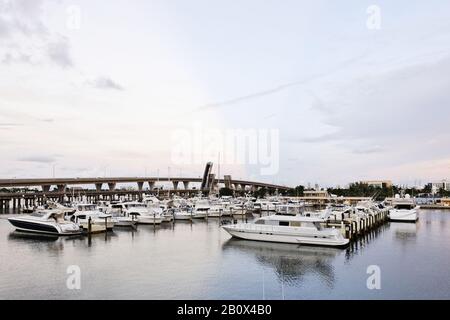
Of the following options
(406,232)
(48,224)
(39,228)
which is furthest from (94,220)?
(406,232)

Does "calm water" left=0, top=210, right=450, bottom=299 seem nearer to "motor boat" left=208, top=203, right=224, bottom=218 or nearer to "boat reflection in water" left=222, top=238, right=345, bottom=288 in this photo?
"boat reflection in water" left=222, top=238, right=345, bottom=288

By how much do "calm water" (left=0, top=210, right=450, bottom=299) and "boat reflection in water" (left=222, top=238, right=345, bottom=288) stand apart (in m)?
0.07

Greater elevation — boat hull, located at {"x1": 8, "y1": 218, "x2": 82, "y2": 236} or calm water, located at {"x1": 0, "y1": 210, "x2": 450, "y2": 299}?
boat hull, located at {"x1": 8, "y1": 218, "x2": 82, "y2": 236}

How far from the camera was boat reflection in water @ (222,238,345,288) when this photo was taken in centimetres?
2439

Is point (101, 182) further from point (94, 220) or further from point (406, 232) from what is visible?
point (406, 232)

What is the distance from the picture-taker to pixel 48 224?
38.2 m

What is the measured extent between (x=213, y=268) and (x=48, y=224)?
804 inches

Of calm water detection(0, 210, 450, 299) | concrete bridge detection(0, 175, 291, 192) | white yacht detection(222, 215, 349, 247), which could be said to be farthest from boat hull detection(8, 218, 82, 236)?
concrete bridge detection(0, 175, 291, 192)

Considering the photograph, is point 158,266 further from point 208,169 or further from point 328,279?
point 208,169

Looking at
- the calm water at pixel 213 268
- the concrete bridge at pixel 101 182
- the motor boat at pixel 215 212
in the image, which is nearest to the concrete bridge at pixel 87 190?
the concrete bridge at pixel 101 182

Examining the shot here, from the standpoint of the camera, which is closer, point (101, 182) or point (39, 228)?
point (39, 228)
